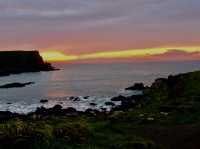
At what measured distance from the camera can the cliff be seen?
163000 millimetres

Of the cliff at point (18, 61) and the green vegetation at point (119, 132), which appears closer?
the green vegetation at point (119, 132)

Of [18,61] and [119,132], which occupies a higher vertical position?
[18,61]

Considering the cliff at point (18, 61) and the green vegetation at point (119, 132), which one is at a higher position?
the cliff at point (18, 61)

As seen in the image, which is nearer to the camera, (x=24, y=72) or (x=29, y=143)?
(x=29, y=143)

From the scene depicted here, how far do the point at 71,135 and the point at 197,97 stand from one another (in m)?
21.3

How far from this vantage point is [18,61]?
547 feet

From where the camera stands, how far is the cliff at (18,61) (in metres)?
163

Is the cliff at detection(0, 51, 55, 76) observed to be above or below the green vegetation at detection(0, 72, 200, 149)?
above

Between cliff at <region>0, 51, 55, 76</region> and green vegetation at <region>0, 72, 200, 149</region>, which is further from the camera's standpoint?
cliff at <region>0, 51, 55, 76</region>

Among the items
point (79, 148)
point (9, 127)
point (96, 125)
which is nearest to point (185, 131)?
point (96, 125)

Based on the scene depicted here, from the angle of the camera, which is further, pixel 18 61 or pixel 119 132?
pixel 18 61

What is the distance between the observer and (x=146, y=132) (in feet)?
90.8

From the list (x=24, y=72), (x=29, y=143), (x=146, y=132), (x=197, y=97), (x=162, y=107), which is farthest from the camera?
(x=24, y=72)

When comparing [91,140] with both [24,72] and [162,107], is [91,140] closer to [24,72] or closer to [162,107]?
[162,107]
